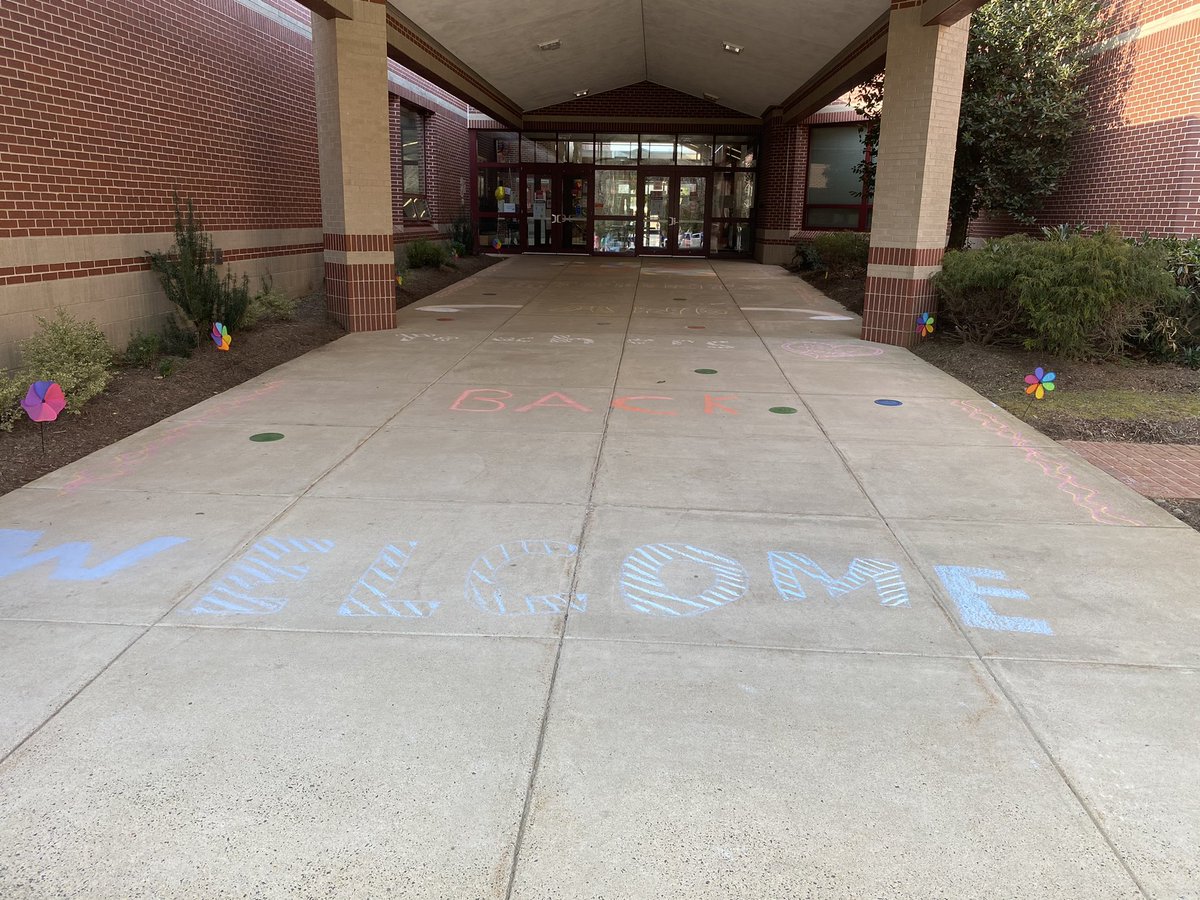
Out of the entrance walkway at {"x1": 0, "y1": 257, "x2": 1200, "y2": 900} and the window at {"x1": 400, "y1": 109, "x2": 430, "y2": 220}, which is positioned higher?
the window at {"x1": 400, "y1": 109, "x2": 430, "y2": 220}

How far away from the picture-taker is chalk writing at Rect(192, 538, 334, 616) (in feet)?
13.3

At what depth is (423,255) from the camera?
1903cm

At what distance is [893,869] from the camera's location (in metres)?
2.53

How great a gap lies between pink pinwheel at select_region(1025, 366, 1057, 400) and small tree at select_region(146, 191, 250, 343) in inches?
341

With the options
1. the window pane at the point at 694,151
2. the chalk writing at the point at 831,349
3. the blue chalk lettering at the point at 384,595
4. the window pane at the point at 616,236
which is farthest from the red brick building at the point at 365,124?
the blue chalk lettering at the point at 384,595

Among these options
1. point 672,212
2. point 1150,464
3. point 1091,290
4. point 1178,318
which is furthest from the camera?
point 672,212

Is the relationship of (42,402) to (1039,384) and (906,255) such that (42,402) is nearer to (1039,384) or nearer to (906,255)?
(1039,384)

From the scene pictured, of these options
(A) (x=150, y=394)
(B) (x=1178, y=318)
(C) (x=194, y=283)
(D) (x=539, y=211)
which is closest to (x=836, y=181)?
(D) (x=539, y=211)

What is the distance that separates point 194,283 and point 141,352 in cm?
107

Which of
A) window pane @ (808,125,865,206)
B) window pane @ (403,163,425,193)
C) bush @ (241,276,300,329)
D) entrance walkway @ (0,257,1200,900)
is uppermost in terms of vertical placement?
window pane @ (808,125,865,206)

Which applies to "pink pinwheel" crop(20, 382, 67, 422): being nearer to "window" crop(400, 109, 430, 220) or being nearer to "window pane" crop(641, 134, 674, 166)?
"window" crop(400, 109, 430, 220)

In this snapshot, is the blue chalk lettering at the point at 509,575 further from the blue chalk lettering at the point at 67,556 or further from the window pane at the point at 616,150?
the window pane at the point at 616,150

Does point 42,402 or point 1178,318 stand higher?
point 1178,318

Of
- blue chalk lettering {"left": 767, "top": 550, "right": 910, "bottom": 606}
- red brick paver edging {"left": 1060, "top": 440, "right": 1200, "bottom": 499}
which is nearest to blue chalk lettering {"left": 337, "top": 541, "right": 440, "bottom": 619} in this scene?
blue chalk lettering {"left": 767, "top": 550, "right": 910, "bottom": 606}
